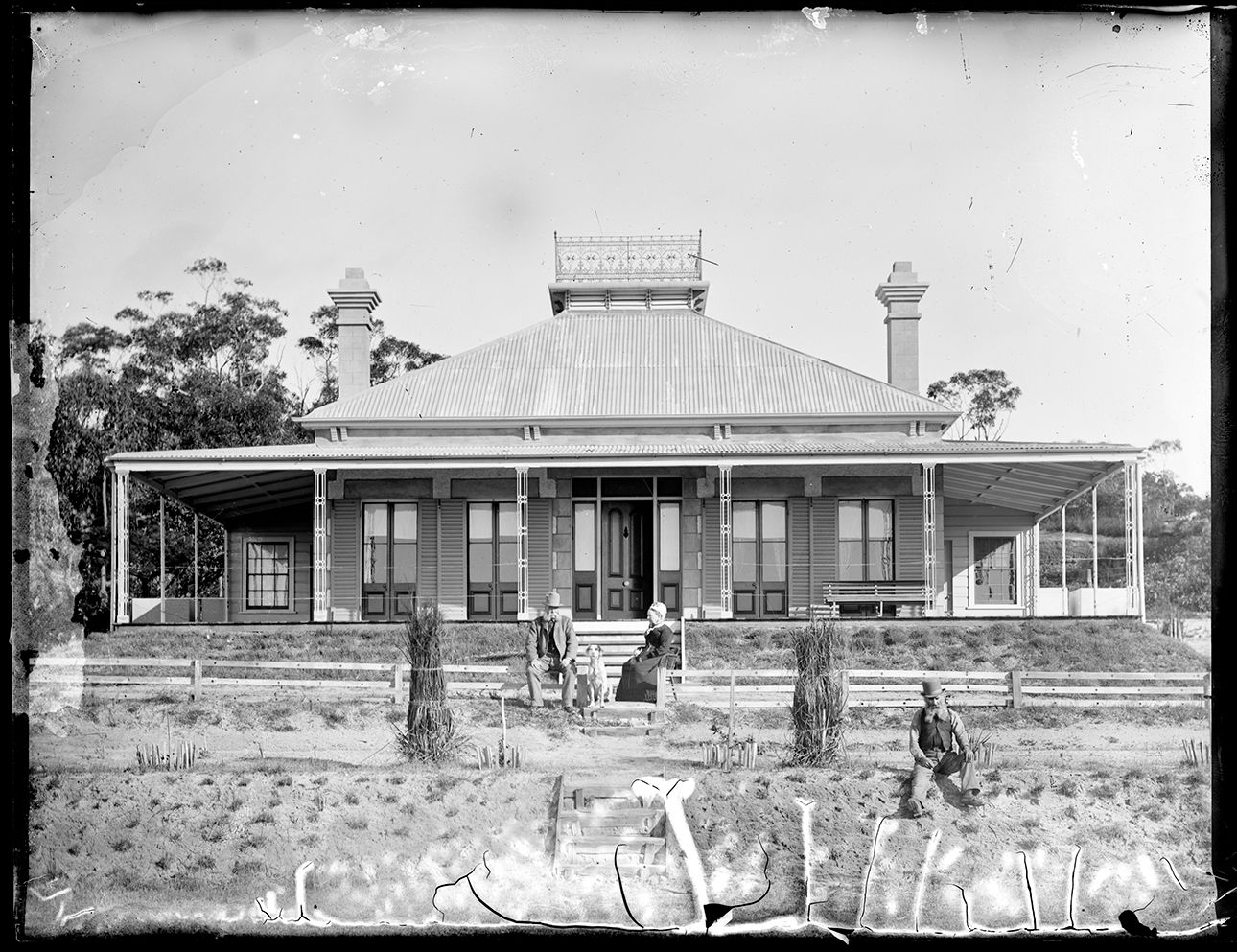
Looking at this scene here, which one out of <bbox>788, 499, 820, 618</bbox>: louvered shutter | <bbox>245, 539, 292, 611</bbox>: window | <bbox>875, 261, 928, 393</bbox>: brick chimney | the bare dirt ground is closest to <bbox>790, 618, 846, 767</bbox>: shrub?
the bare dirt ground

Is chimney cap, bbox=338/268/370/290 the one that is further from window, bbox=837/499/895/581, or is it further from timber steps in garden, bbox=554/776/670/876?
timber steps in garden, bbox=554/776/670/876

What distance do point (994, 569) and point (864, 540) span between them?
171 inches

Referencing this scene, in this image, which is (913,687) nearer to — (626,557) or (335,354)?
(626,557)

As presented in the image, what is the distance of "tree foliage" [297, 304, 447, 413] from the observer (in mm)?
39469

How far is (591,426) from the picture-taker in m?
23.6

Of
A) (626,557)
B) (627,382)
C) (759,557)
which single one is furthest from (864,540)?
(627,382)

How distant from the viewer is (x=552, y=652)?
15992 mm

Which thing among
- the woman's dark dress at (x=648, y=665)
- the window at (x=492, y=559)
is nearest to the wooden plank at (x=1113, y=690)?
the woman's dark dress at (x=648, y=665)

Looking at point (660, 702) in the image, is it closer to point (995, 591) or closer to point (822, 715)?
point (822, 715)

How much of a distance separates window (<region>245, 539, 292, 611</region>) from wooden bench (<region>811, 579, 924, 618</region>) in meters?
10.3

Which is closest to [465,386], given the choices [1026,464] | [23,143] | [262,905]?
[1026,464]

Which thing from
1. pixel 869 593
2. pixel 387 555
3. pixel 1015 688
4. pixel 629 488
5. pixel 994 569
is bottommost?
pixel 1015 688

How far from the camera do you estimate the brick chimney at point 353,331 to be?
25.9 meters

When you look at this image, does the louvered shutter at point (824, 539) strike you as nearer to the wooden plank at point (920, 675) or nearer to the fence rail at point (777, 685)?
the fence rail at point (777, 685)
